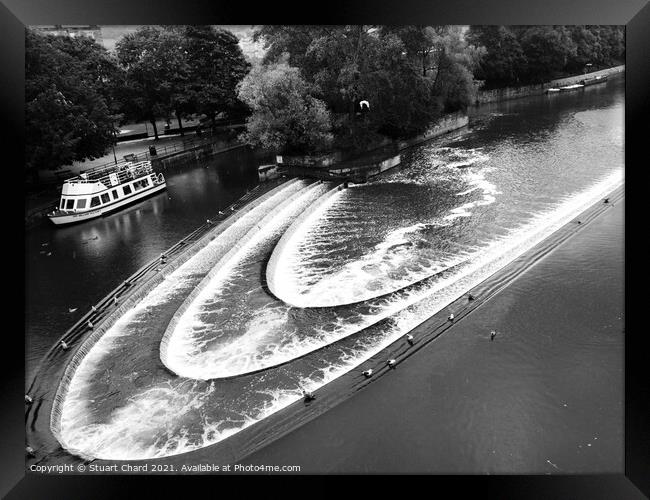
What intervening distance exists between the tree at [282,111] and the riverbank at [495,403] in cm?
1072

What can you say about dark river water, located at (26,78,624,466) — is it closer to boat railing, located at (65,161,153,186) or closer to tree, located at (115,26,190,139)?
boat railing, located at (65,161,153,186)

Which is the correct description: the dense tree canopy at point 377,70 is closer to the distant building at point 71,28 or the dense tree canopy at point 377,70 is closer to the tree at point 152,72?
the tree at point 152,72

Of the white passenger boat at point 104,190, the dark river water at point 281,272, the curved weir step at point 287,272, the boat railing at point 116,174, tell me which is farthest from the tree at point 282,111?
the curved weir step at point 287,272

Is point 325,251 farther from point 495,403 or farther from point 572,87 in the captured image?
point 572,87

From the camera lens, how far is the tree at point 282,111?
1836 cm

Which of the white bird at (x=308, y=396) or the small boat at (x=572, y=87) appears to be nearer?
the white bird at (x=308, y=396)

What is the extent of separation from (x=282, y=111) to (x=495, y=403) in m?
13.6

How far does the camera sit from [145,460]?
6781 millimetres

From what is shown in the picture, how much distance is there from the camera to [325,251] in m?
12.3

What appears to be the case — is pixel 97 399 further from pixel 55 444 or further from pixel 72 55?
pixel 72 55

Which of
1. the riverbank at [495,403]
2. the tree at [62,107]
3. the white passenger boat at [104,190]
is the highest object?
the tree at [62,107]

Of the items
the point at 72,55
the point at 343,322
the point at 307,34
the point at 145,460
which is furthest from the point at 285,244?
the point at 307,34

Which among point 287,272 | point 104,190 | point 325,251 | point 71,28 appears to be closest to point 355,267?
point 325,251

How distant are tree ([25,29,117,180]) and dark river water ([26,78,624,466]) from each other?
1950mm
